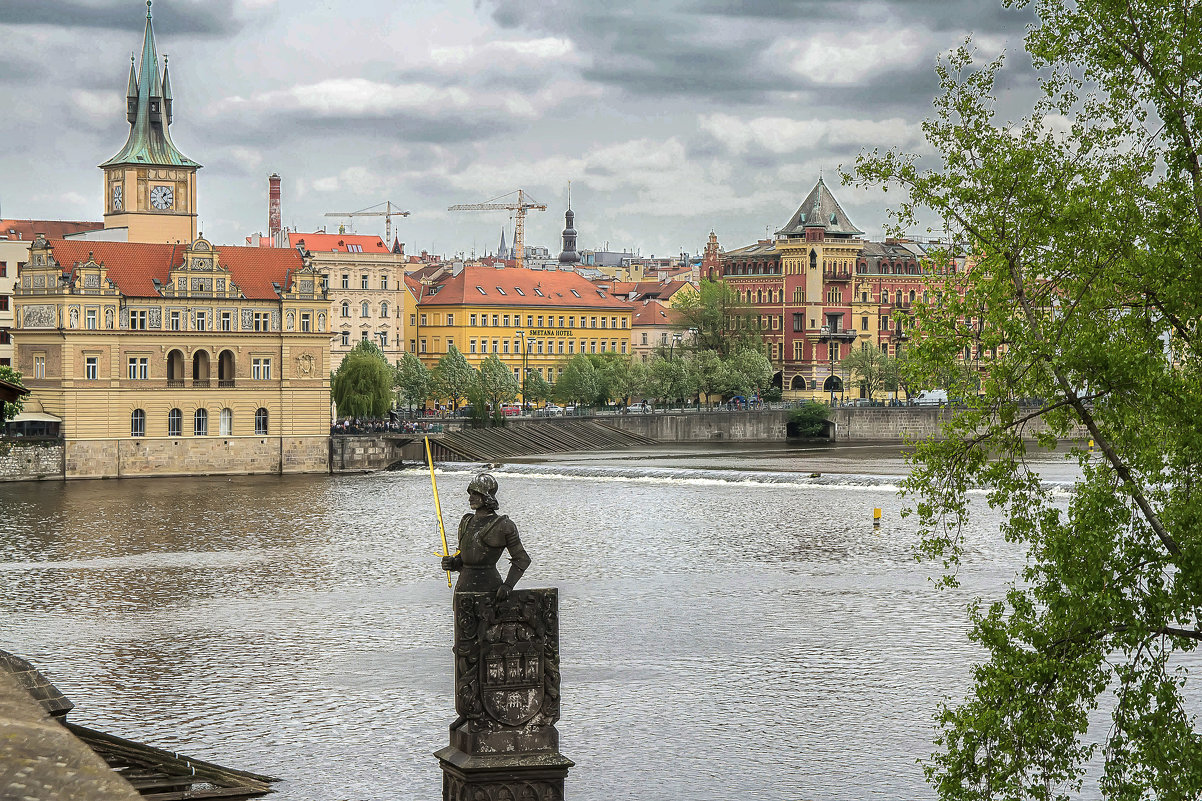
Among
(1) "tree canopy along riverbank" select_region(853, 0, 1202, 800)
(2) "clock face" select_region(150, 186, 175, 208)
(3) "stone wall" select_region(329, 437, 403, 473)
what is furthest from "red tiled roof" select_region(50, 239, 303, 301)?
(1) "tree canopy along riverbank" select_region(853, 0, 1202, 800)

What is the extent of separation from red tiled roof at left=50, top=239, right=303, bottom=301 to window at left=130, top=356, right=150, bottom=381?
9.93 feet

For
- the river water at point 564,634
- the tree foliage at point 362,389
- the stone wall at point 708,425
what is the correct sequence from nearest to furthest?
the river water at point 564,634 < the tree foliage at point 362,389 < the stone wall at point 708,425

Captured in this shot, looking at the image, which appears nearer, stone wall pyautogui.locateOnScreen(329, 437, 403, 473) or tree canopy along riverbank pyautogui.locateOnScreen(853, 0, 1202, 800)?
tree canopy along riverbank pyautogui.locateOnScreen(853, 0, 1202, 800)

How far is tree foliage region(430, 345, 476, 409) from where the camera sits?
102312mm

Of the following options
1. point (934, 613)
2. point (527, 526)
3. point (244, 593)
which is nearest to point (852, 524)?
point (527, 526)

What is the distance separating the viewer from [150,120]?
102m

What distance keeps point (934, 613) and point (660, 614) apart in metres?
5.59

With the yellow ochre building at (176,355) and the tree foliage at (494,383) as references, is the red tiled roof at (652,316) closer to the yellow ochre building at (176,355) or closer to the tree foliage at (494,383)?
the tree foliage at (494,383)

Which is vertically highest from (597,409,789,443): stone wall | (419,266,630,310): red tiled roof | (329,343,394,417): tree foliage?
(419,266,630,310): red tiled roof

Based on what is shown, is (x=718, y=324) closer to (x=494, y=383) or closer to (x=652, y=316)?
(x=652, y=316)

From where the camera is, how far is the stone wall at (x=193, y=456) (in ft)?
239

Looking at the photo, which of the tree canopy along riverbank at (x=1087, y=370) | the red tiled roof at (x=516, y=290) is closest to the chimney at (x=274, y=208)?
the red tiled roof at (x=516, y=290)

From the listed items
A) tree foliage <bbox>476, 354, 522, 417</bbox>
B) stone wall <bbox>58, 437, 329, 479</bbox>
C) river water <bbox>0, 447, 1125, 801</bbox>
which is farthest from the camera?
tree foliage <bbox>476, 354, 522, 417</bbox>

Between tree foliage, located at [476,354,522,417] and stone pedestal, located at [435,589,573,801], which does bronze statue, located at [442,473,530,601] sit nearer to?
stone pedestal, located at [435,589,573,801]
